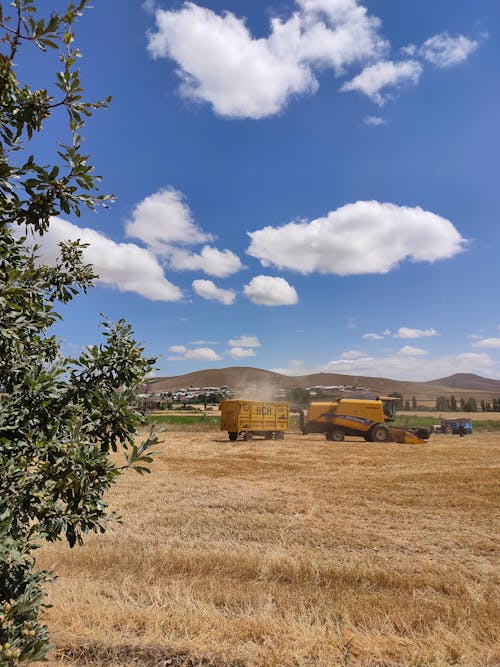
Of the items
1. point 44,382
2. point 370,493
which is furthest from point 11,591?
point 370,493

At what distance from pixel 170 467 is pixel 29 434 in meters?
15.6

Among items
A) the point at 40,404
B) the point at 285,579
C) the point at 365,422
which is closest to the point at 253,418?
the point at 365,422

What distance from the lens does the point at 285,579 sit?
6531 mm

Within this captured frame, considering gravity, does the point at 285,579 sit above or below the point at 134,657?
below

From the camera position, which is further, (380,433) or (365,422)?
(365,422)

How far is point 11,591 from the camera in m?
2.90

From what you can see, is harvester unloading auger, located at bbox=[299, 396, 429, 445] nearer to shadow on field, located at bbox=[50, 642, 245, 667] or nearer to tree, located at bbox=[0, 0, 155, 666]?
shadow on field, located at bbox=[50, 642, 245, 667]

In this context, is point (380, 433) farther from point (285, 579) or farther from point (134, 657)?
point (134, 657)

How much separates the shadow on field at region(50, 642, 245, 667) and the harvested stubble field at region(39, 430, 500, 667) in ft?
0.04

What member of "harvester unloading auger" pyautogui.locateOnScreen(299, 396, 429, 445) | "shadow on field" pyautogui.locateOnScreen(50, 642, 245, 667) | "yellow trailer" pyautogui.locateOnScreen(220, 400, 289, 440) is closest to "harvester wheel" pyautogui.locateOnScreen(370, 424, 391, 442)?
"harvester unloading auger" pyautogui.locateOnScreen(299, 396, 429, 445)

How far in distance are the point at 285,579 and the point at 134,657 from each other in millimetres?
2846

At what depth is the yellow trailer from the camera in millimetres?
30805

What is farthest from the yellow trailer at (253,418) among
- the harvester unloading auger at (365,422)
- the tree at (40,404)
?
the tree at (40,404)

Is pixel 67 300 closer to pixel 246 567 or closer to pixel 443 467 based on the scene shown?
pixel 246 567
